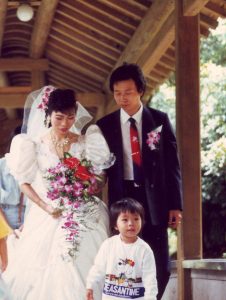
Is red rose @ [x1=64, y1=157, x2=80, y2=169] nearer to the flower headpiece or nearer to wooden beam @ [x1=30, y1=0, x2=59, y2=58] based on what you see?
the flower headpiece

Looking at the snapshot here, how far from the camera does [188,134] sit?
7.76 metres

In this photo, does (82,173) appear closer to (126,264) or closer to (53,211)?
(53,211)

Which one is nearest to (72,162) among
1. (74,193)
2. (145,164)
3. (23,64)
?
(74,193)

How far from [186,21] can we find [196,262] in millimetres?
2010

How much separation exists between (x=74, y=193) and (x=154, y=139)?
0.59 meters

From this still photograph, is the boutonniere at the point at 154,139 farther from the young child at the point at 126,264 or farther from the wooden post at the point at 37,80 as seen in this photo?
the wooden post at the point at 37,80

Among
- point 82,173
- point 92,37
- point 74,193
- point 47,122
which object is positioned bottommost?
point 74,193

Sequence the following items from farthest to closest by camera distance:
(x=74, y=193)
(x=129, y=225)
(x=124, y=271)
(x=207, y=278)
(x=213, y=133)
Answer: (x=213, y=133) → (x=207, y=278) → (x=74, y=193) → (x=129, y=225) → (x=124, y=271)

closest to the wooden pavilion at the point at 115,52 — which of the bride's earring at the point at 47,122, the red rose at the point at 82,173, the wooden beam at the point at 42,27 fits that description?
the wooden beam at the point at 42,27

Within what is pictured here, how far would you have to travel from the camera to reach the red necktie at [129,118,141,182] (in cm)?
582

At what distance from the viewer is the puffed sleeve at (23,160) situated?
19.5ft

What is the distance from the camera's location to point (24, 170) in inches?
234

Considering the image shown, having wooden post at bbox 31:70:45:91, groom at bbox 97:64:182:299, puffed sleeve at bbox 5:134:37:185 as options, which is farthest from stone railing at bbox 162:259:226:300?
wooden post at bbox 31:70:45:91

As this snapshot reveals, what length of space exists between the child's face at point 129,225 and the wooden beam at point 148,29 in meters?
3.38
